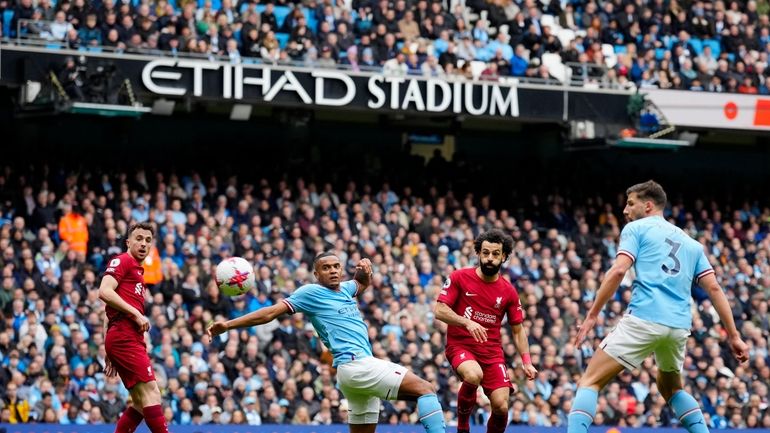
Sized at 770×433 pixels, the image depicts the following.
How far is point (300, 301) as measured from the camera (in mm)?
13117

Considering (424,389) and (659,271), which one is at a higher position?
(659,271)

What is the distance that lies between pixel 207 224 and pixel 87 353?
12.9 feet

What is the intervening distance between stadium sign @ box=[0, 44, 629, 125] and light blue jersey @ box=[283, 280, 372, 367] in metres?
12.5

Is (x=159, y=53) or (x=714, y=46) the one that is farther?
(x=714, y=46)

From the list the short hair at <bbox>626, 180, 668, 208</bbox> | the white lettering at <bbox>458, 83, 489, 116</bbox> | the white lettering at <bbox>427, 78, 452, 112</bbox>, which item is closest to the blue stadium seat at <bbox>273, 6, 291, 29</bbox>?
the white lettering at <bbox>427, 78, 452, 112</bbox>

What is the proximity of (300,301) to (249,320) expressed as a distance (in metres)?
0.68

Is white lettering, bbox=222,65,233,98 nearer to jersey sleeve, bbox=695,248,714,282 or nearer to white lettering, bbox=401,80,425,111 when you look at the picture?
white lettering, bbox=401,80,425,111

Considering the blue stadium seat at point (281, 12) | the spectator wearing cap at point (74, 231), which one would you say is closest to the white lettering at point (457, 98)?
the blue stadium seat at point (281, 12)

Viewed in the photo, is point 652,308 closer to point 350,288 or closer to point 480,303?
point 480,303

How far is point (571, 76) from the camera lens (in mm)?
28359

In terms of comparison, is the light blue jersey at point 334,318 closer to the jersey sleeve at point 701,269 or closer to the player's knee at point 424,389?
the player's knee at point 424,389

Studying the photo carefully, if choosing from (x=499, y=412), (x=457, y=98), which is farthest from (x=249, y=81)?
(x=499, y=412)

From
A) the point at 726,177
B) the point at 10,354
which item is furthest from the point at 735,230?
the point at 10,354

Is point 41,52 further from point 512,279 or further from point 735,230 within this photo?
point 735,230
